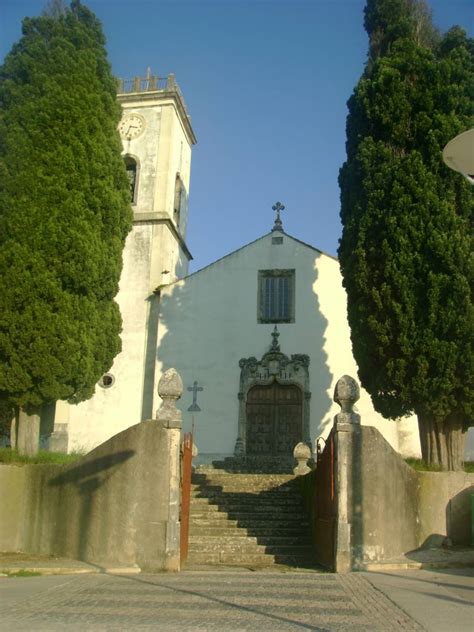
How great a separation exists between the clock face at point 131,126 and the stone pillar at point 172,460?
1579 centimetres

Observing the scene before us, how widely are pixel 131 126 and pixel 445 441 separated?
695 inches

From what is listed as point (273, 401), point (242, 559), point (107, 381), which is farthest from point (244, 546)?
point (107, 381)

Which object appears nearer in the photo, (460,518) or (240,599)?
(240,599)

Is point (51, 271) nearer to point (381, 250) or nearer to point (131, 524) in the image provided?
point (131, 524)

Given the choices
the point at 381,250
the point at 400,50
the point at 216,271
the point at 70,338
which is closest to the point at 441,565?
the point at 381,250

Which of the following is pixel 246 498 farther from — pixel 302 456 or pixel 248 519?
pixel 302 456

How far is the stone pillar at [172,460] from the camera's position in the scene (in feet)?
33.5

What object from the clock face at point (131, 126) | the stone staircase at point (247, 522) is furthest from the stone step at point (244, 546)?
the clock face at point (131, 126)

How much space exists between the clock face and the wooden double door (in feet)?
36.1

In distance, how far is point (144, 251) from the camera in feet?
73.7

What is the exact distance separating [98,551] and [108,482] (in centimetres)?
107

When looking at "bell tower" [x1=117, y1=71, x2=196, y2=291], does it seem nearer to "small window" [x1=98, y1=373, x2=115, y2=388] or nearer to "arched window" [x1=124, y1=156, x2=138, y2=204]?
"arched window" [x1=124, y1=156, x2=138, y2=204]

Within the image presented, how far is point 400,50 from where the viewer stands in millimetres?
14102

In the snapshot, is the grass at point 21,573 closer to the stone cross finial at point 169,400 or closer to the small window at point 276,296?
the stone cross finial at point 169,400
